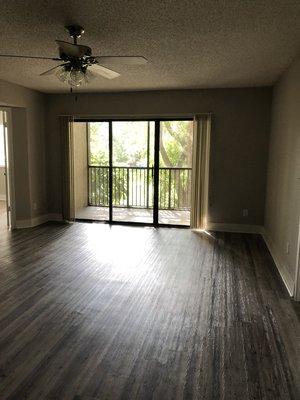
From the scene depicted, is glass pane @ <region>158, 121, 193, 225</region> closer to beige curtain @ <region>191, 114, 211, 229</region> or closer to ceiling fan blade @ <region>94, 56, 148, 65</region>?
beige curtain @ <region>191, 114, 211, 229</region>

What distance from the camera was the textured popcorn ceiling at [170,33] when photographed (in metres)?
2.35

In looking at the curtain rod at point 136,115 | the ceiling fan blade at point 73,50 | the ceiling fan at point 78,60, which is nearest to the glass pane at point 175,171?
the curtain rod at point 136,115

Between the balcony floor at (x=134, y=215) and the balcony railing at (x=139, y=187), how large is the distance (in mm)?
164

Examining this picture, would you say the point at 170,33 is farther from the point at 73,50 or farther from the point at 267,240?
the point at 267,240

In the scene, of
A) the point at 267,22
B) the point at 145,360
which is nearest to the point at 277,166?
the point at 267,22

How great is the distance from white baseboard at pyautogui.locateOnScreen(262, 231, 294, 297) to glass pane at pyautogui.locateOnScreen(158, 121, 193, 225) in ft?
6.18

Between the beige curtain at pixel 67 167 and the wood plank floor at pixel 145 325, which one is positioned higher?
the beige curtain at pixel 67 167

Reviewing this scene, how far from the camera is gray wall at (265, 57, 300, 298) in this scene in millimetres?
3291

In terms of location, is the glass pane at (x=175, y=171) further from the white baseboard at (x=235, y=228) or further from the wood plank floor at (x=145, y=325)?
the wood plank floor at (x=145, y=325)

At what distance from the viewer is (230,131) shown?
17.7ft

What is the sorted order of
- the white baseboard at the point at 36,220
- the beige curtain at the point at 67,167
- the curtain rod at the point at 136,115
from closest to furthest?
the curtain rod at the point at 136,115
the white baseboard at the point at 36,220
the beige curtain at the point at 67,167

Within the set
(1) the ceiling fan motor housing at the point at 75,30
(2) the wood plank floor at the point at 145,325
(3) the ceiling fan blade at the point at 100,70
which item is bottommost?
(2) the wood plank floor at the point at 145,325

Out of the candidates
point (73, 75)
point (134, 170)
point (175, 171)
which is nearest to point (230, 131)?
point (175, 171)

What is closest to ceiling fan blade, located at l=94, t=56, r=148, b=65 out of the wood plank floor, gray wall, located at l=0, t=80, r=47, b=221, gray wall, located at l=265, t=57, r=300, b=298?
gray wall, located at l=265, t=57, r=300, b=298
